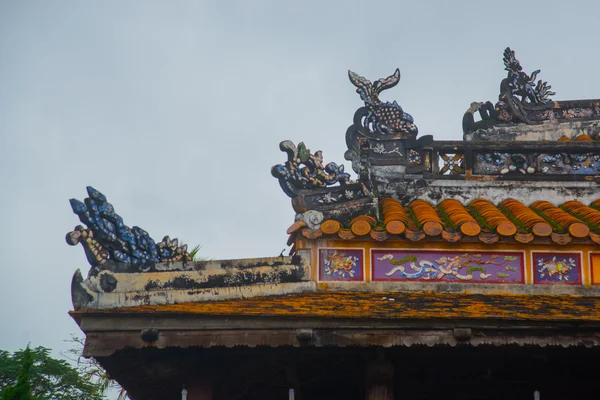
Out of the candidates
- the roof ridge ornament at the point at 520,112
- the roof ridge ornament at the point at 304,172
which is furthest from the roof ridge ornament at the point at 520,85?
the roof ridge ornament at the point at 304,172

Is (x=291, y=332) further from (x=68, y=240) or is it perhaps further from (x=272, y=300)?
(x=68, y=240)

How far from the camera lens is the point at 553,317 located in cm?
974

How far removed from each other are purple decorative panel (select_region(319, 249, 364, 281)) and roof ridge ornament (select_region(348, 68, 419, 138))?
2151 millimetres

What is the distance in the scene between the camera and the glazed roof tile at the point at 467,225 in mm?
11375

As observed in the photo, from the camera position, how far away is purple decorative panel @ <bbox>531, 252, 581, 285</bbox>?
37.2ft

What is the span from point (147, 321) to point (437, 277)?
3369 millimetres

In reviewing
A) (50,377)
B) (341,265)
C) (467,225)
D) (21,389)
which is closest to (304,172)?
(341,265)

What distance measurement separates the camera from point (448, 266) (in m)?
11.4

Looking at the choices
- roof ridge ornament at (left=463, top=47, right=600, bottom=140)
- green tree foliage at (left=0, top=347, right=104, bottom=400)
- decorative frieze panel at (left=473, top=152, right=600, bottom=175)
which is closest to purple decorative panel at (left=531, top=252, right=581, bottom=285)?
decorative frieze panel at (left=473, top=152, right=600, bottom=175)

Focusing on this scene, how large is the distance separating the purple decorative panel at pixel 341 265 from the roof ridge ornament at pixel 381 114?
2151 millimetres

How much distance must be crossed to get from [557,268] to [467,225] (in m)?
1.11

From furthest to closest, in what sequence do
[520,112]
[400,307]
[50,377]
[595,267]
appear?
[50,377], [520,112], [595,267], [400,307]

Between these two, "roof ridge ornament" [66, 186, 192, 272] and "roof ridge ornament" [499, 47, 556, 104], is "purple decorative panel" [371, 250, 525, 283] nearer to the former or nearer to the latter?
"roof ridge ornament" [66, 186, 192, 272]

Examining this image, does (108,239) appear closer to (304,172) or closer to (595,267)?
(304,172)
